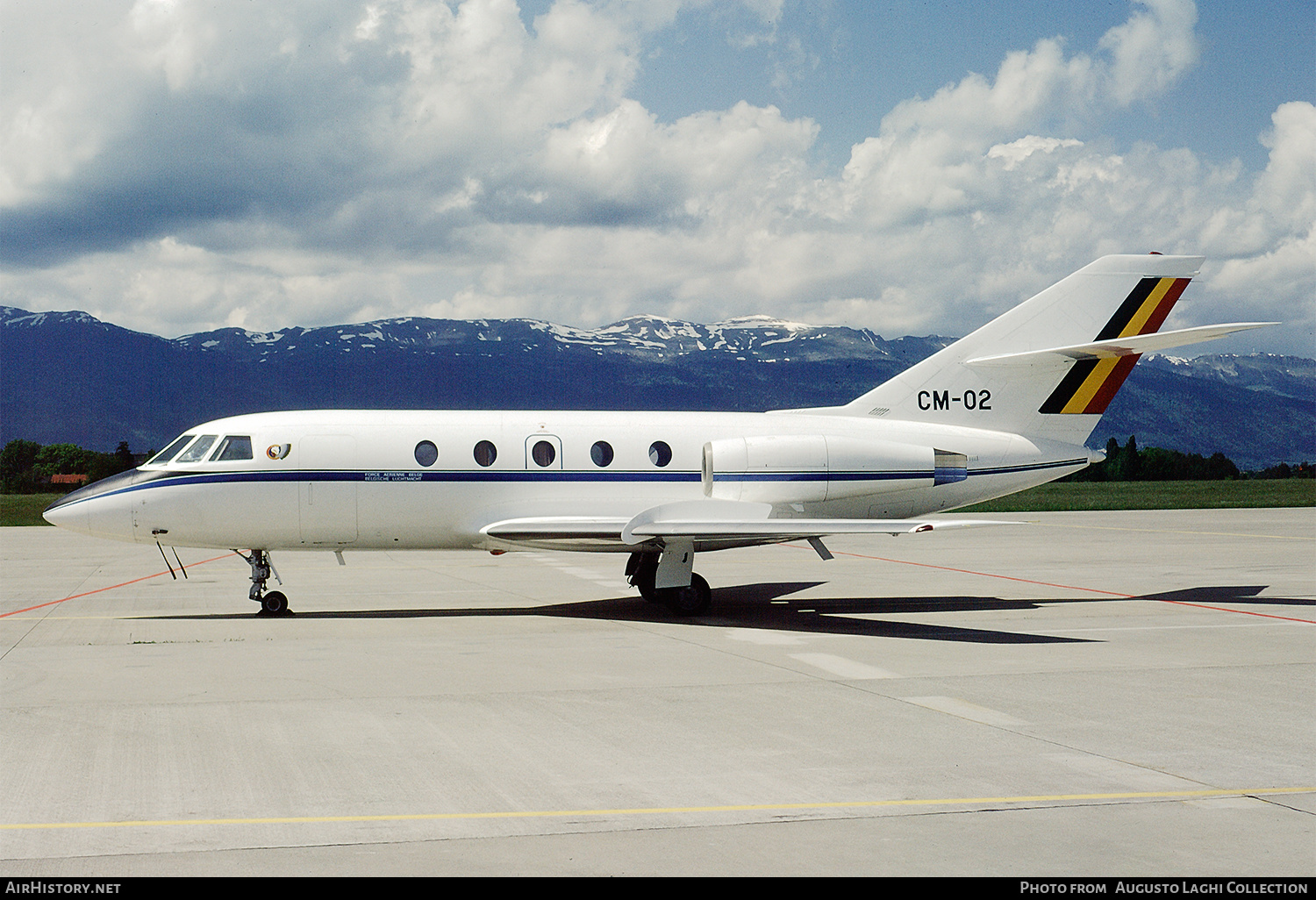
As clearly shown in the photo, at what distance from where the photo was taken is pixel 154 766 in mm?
8250

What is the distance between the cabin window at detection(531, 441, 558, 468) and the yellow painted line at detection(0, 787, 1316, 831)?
11.6m

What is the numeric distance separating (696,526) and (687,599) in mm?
1505

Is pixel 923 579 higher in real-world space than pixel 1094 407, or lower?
lower

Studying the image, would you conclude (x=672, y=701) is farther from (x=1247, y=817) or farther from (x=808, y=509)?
(x=808, y=509)

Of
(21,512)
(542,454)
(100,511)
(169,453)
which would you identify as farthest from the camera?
(21,512)

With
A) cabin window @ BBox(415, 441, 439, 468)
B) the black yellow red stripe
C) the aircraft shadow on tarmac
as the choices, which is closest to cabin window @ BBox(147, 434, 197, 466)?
the aircraft shadow on tarmac

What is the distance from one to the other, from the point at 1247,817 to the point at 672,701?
16.7 feet

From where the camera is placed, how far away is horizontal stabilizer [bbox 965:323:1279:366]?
18562mm

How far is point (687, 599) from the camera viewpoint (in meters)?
17.9

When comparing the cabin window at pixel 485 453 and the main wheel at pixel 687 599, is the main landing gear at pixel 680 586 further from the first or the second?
the cabin window at pixel 485 453

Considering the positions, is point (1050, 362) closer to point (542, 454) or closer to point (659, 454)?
point (659, 454)

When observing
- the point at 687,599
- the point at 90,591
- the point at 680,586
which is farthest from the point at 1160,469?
the point at 90,591

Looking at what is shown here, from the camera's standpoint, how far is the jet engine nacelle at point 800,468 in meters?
18.7

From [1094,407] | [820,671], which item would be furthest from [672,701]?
[1094,407]
